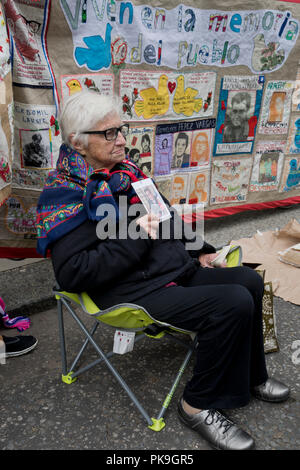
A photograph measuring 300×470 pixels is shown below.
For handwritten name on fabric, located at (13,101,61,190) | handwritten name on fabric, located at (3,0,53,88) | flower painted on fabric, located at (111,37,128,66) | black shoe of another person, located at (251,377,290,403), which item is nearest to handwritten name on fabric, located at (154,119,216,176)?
flower painted on fabric, located at (111,37,128,66)

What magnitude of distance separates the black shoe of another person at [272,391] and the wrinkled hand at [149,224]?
988 mm

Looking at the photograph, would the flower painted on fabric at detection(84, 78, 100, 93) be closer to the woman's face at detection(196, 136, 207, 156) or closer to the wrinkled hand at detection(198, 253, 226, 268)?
the woman's face at detection(196, 136, 207, 156)

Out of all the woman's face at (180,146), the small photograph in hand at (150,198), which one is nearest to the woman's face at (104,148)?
the small photograph in hand at (150,198)

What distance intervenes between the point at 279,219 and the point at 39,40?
122 inches

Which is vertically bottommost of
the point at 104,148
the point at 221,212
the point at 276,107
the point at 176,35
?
the point at 221,212

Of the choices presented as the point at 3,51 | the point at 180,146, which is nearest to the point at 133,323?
the point at 3,51

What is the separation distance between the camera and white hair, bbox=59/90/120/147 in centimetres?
200

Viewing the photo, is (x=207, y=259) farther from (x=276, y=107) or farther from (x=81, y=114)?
(x=276, y=107)

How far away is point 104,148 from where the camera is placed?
2.06 metres

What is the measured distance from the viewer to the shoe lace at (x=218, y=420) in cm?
187

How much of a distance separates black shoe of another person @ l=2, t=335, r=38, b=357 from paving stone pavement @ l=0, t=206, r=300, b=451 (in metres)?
0.04

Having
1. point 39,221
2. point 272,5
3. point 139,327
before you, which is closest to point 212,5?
point 272,5

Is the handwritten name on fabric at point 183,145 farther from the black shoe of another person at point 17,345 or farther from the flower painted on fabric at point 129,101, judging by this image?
the black shoe of another person at point 17,345

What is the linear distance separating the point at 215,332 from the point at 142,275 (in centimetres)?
44
